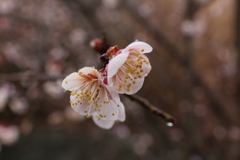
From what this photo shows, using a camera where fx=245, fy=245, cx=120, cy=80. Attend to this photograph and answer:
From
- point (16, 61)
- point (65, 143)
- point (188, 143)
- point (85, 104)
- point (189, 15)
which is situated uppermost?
point (189, 15)

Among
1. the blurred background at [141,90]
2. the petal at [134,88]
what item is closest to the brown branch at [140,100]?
the petal at [134,88]

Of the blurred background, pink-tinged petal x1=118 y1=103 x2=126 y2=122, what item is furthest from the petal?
the blurred background

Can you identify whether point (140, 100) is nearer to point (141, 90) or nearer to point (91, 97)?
point (91, 97)

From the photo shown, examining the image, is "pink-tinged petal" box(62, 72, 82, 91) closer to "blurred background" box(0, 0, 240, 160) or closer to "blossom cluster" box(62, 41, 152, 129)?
"blossom cluster" box(62, 41, 152, 129)

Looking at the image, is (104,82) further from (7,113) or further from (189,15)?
(7,113)

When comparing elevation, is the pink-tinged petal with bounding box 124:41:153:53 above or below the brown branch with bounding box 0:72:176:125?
above

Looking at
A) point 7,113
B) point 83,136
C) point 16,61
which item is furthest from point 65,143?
point 16,61

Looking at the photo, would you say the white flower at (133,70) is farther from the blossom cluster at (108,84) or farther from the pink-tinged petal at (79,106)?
the pink-tinged petal at (79,106)
